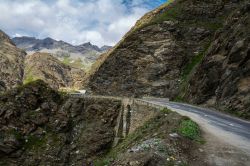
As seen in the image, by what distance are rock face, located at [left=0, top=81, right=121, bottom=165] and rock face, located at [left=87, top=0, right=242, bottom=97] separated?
80.2 ft

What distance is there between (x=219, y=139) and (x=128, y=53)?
222 ft

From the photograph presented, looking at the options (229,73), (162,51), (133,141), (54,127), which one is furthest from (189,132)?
(162,51)

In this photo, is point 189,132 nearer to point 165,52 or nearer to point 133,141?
point 133,141

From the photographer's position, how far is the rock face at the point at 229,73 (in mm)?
39125

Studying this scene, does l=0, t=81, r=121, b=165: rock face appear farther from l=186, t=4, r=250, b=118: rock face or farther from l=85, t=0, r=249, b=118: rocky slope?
l=85, t=0, r=249, b=118: rocky slope

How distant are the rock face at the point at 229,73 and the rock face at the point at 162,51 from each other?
20209 mm

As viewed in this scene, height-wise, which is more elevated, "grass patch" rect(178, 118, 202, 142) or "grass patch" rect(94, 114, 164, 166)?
"grass patch" rect(178, 118, 202, 142)

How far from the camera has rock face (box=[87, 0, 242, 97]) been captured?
Answer: 80.9 meters

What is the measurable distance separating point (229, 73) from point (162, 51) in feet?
131

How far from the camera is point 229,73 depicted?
146 feet

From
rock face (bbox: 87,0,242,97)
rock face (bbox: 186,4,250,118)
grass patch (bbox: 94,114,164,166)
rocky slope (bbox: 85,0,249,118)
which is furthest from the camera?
rock face (bbox: 87,0,242,97)

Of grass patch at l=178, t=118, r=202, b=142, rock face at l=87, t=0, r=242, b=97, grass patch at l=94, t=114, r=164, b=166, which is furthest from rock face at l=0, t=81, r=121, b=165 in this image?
grass patch at l=178, t=118, r=202, b=142

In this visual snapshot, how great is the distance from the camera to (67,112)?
185 feet

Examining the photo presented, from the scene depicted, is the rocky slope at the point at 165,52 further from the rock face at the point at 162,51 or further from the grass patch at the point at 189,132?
the grass patch at the point at 189,132
